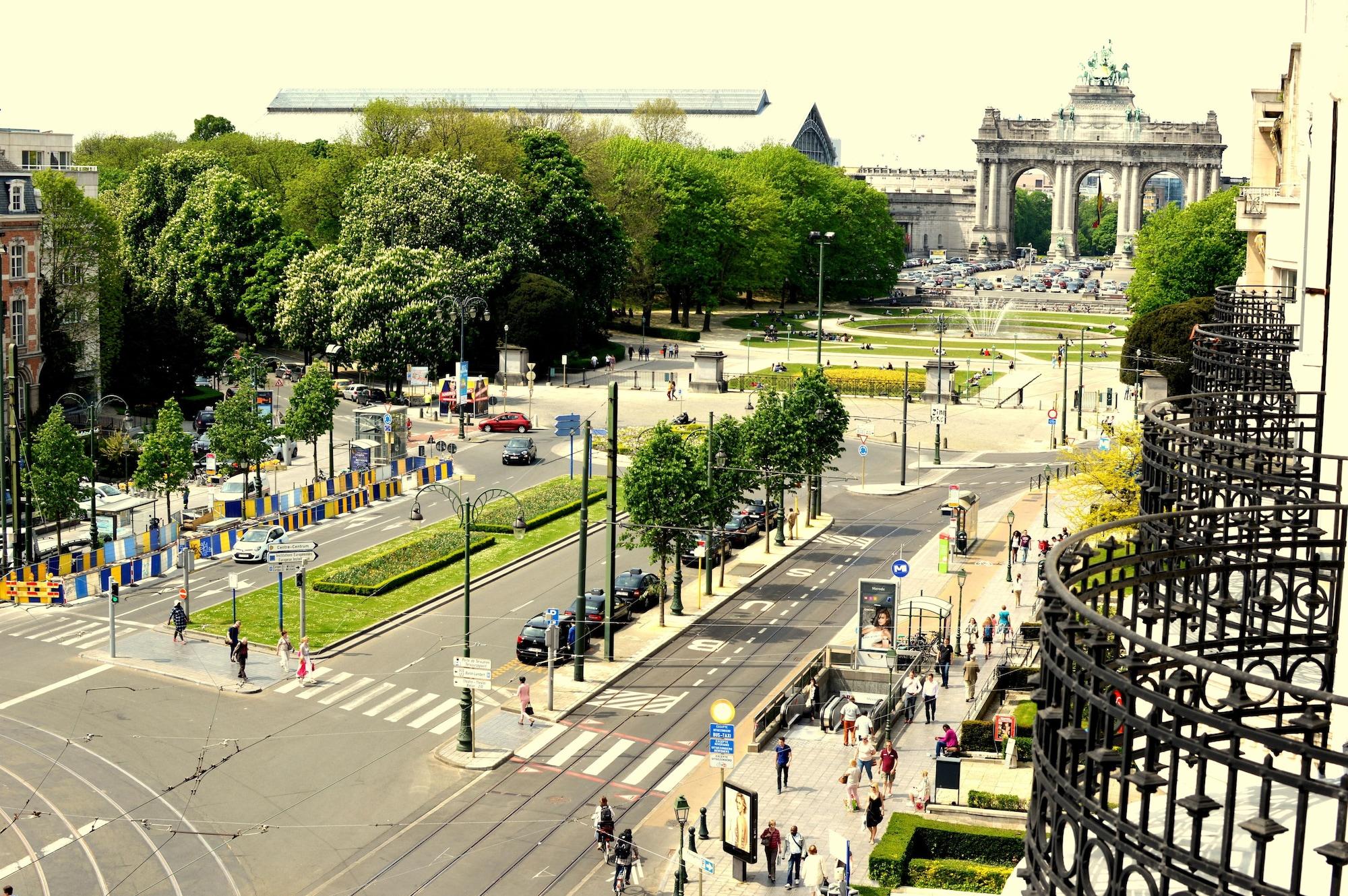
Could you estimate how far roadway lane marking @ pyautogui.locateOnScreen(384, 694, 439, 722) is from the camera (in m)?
47.9

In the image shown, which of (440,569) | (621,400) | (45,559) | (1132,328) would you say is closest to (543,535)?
(440,569)

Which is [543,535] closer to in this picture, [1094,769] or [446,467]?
[446,467]

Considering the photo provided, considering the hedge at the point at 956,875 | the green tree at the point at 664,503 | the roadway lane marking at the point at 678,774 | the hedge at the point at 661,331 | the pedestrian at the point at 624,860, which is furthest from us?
the hedge at the point at 661,331

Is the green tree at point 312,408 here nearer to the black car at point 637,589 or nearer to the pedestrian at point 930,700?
the black car at point 637,589

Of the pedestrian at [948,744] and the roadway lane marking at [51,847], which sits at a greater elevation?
the pedestrian at [948,744]

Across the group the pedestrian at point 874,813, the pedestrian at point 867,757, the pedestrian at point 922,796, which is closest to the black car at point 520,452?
the pedestrian at point 867,757

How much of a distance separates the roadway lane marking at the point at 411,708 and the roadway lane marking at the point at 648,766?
25.4 feet

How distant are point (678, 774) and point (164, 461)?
36.8m

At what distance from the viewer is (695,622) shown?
59.2 meters

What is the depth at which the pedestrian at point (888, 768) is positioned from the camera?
138 feet

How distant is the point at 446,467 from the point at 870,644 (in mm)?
36007

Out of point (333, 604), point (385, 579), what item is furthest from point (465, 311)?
point (333, 604)

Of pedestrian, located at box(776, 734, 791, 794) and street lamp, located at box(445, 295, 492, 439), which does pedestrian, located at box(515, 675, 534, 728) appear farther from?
street lamp, located at box(445, 295, 492, 439)

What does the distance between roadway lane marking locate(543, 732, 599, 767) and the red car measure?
167ft
